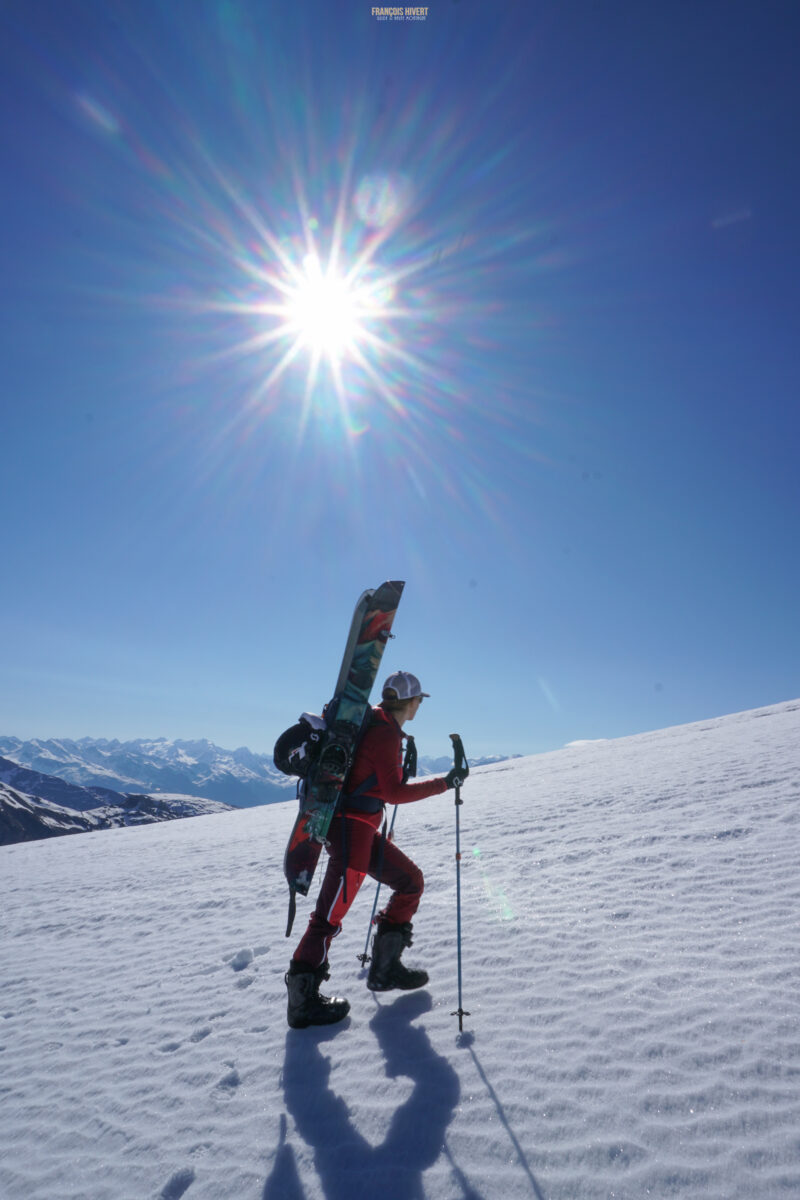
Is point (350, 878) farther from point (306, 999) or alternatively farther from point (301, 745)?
point (301, 745)

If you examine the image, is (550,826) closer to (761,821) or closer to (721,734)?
(761,821)

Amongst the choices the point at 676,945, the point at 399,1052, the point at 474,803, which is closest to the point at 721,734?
the point at 474,803

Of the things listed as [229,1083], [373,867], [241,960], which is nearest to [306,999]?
[229,1083]

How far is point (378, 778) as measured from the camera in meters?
5.39

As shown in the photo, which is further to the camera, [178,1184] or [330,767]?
[330,767]

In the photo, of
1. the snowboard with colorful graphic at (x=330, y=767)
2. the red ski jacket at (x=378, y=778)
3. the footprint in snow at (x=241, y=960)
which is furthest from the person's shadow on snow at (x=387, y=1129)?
the footprint in snow at (x=241, y=960)

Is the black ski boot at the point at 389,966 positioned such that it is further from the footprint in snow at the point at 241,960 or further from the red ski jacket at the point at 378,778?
the footprint in snow at the point at 241,960

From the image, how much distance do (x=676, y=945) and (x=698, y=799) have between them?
7043mm

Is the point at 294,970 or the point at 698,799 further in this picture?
the point at 698,799

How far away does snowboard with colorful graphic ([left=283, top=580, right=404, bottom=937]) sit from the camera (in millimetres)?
5320

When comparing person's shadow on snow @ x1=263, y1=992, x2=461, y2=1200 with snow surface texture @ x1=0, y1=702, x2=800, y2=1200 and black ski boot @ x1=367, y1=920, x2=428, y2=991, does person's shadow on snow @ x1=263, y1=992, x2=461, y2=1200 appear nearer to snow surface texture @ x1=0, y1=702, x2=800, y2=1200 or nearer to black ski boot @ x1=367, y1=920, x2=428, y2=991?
snow surface texture @ x1=0, y1=702, x2=800, y2=1200

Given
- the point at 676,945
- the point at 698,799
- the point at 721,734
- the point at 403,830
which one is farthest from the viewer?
the point at 721,734

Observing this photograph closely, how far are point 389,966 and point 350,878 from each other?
3.76 ft

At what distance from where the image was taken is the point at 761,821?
966cm
